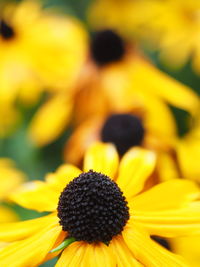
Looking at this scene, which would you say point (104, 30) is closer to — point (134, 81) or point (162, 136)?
point (134, 81)

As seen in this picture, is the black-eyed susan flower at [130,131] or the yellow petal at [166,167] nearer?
the yellow petal at [166,167]

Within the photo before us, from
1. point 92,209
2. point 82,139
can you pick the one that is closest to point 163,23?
point 82,139

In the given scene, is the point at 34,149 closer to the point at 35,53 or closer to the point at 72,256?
the point at 35,53

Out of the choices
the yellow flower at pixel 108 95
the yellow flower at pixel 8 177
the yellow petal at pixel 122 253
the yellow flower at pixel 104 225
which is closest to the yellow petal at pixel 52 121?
the yellow flower at pixel 108 95

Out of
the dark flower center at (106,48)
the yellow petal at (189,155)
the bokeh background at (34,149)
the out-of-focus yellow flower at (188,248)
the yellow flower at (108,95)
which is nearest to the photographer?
the out-of-focus yellow flower at (188,248)

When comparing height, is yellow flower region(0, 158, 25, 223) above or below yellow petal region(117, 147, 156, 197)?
below

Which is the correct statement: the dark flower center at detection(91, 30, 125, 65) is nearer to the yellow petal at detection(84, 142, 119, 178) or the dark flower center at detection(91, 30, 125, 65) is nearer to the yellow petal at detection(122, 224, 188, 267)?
the yellow petal at detection(84, 142, 119, 178)

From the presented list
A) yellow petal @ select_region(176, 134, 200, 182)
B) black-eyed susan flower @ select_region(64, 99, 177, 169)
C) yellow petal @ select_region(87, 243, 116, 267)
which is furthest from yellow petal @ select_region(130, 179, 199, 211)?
black-eyed susan flower @ select_region(64, 99, 177, 169)

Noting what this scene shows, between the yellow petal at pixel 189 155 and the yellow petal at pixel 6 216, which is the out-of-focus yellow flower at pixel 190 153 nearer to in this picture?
the yellow petal at pixel 189 155
